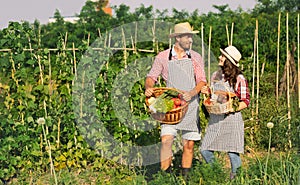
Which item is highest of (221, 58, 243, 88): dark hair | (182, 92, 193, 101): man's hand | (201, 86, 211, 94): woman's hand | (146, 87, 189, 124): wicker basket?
(221, 58, 243, 88): dark hair

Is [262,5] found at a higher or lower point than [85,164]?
higher

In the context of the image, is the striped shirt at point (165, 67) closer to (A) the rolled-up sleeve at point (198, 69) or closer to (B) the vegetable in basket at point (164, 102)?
(A) the rolled-up sleeve at point (198, 69)

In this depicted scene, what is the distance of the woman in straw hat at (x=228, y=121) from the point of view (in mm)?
5316

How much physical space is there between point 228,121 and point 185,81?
1.82 feet

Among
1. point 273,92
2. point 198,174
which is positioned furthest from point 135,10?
point 198,174

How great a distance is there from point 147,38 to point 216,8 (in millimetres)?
21587

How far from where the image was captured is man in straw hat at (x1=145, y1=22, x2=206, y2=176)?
18.2ft

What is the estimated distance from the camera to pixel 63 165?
273 inches

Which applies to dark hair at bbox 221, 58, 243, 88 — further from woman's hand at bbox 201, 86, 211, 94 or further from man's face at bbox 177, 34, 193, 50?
man's face at bbox 177, 34, 193, 50

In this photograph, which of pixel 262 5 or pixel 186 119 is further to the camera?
pixel 262 5

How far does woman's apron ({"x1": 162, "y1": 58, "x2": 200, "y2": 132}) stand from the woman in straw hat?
192 mm

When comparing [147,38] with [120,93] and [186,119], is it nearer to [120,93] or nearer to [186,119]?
[120,93]

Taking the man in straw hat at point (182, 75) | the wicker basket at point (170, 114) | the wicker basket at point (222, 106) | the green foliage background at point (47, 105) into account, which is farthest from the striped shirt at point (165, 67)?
the green foliage background at point (47, 105)

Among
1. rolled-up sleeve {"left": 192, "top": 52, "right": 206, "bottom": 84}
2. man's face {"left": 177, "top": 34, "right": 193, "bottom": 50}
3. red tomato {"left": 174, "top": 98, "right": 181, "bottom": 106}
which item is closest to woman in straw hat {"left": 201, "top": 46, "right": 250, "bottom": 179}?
rolled-up sleeve {"left": 192, "top": 52, "right": 206, "bottom": 84}
